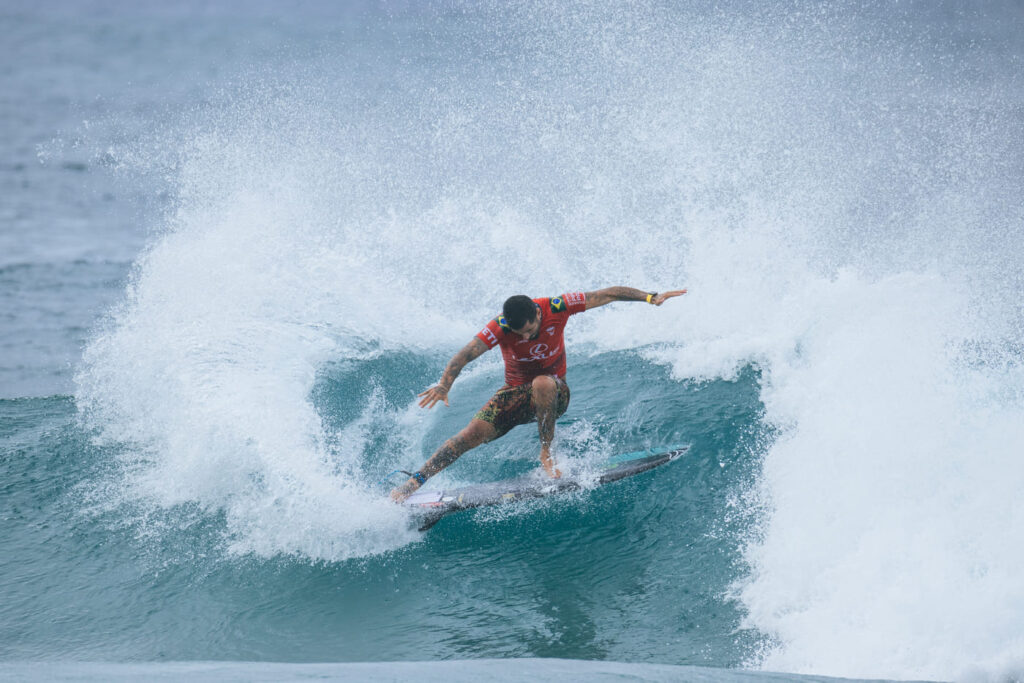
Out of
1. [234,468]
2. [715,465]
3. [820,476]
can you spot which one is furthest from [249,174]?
[820,476]

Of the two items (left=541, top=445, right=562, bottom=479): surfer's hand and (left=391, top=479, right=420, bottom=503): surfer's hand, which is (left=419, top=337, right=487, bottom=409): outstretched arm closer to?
(left=391, top=479, right=420, bottom=503): surfer's hand

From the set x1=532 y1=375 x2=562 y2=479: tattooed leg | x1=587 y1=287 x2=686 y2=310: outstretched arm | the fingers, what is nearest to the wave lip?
the fingers

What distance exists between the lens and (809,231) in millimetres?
11617

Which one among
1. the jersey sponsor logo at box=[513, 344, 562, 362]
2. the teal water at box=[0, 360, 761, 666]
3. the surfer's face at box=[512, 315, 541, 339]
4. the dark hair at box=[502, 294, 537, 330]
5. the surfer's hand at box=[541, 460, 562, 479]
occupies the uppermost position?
the dark hair at box=[502, 294, 537, 330]

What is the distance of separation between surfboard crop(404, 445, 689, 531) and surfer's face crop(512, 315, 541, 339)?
46.1 inches

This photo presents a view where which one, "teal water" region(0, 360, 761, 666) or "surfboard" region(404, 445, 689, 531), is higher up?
"surfboard" region(404, 445, 689, 531)

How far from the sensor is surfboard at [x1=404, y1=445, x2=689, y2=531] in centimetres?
602

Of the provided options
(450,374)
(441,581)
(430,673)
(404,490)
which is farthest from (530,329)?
(430,673)

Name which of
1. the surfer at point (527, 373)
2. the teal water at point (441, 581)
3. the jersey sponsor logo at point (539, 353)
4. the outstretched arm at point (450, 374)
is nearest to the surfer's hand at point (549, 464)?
the surfer at point (527, 373)

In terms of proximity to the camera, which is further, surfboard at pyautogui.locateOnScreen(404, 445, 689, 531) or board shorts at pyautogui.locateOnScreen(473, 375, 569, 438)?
board shorts at pyautogui.locateOnScreen(473, 375, 569, 438)

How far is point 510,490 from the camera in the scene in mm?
6199

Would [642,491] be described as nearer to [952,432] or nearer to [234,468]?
[952,432]

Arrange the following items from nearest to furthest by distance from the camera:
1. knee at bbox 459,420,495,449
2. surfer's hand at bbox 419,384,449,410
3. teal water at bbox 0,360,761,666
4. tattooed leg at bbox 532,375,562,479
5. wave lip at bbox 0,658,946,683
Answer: wave lip at bbox 0,658,946,683, teal water at bbox 0,360,761,666, surfer's hand at bbox 419,384,449,410, tattooed leg at bbox 532,375,562,479, knee at bbox 459,420,495,449

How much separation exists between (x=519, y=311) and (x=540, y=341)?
486 mm
